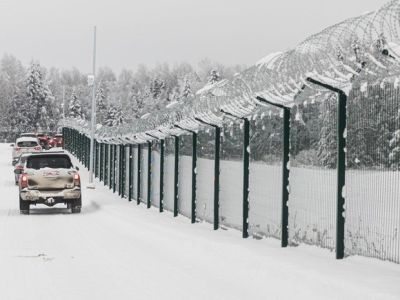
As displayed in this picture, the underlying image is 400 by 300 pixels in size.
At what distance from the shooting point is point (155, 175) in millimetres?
22516

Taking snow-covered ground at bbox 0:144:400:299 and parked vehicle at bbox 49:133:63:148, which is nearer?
snow-covered ground at bbox 0:144:400:299

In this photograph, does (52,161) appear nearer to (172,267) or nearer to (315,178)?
(315,178)

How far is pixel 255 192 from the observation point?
14.0 m

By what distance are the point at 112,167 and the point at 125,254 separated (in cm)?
2124

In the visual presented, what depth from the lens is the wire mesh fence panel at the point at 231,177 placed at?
14688 mm

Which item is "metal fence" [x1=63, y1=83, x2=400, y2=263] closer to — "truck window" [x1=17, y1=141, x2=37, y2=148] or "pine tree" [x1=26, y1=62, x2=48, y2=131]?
"truck window" [x1=17, y1=141, x2=37, y2=148]

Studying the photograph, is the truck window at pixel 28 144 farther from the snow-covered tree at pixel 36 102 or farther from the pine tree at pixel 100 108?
the pine tree at pixel 100 108

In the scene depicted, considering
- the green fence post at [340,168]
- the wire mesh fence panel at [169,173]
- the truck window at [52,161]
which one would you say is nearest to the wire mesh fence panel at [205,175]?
the wire mesh fence panel at [169,173]

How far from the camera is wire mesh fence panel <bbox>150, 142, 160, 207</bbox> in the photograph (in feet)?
72.9

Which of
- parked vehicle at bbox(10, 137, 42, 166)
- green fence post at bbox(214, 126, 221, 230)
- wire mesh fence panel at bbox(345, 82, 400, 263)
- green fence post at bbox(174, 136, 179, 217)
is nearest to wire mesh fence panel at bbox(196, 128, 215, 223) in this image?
green fence post at bbox(214, 126, 221, 230)

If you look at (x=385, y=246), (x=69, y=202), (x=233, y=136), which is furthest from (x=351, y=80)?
(x=69, y=202)

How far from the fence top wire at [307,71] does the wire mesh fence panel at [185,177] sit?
2373mm

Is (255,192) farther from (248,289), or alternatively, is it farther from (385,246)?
(248,289)

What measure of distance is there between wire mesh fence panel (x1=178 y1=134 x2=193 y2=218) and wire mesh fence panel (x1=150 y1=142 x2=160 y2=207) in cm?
267
